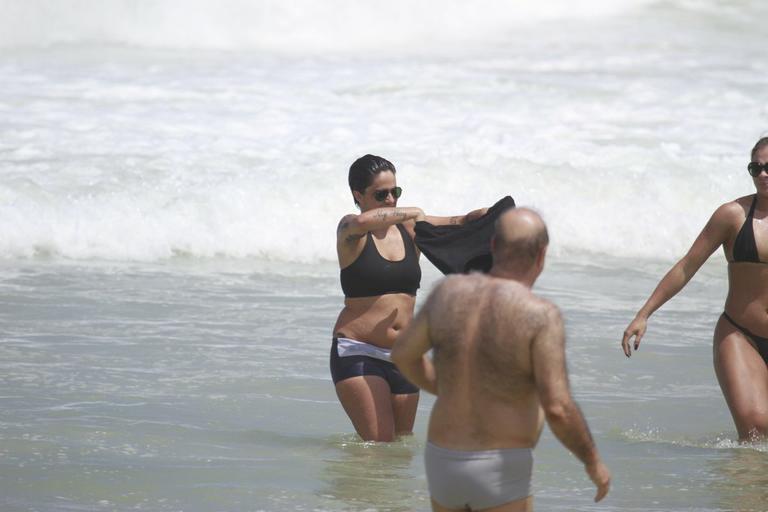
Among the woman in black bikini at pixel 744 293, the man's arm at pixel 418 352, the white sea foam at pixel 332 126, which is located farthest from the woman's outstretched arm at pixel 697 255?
the white sea foam at pixel 332 126

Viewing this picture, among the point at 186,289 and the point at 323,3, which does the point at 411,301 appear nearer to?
the point at 186,289

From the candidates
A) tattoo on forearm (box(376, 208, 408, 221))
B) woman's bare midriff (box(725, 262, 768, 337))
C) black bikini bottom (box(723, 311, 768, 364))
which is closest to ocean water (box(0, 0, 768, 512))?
black bikini bottom (box(723, 311, 768, 364))

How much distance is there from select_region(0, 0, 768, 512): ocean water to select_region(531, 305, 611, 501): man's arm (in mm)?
2032

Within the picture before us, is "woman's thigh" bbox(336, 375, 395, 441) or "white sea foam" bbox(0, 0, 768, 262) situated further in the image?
"white sea foam" bbox(0, 0, 768, 262)

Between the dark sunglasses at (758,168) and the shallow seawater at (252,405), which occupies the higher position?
the dark sunglasses at (758,168)

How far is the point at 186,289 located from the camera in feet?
35.6

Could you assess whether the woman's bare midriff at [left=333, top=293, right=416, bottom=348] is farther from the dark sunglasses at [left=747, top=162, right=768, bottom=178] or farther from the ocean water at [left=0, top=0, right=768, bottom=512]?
the dark sunglasses at [left=747, top=162, right=768, bottom=178]

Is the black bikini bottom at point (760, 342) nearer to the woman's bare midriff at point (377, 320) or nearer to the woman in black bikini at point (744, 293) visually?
the woman in black bikini at point (744, 293)

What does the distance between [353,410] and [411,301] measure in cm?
61

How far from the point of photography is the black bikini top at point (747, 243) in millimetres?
6348

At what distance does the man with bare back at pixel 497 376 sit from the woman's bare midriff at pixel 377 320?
7.55ft

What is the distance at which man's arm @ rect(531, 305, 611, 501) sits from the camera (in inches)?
143

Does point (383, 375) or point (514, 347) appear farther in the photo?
point (383, 375)

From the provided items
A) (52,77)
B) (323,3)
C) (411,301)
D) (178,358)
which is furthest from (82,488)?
(323,3)
